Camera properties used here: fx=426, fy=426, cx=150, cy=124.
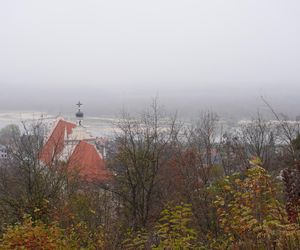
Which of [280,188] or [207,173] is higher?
[280,188]

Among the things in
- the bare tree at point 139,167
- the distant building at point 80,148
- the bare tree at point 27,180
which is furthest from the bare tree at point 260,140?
the bare tree at point 27,180

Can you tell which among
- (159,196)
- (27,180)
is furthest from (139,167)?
(27,180)

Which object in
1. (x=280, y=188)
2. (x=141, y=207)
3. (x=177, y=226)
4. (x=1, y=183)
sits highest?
(x=280, y=188)

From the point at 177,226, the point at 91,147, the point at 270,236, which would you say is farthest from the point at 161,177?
the point at 91,147

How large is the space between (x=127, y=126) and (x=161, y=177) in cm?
242

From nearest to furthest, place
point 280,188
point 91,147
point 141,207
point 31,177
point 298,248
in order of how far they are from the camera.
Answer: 1. point 298,248
2. point 280,188
3. point 31,177
4. point 141,207
5. point 91,147

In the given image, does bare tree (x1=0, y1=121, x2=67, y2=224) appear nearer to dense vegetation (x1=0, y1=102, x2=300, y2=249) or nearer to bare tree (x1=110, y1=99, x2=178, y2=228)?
dense vegetation (x1=0, y1=102, x2=300, y2=249)

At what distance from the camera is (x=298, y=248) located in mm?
4219

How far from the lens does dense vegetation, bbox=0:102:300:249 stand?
490cm

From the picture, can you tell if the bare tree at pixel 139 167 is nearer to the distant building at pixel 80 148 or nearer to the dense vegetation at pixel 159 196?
the dense vegetation at pixel 159 196

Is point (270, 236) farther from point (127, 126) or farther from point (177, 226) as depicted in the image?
point (127, 126)

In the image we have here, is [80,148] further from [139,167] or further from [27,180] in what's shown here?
[27,180]

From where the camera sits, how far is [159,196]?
16.9 metres

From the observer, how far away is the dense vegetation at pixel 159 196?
16.1 ft
